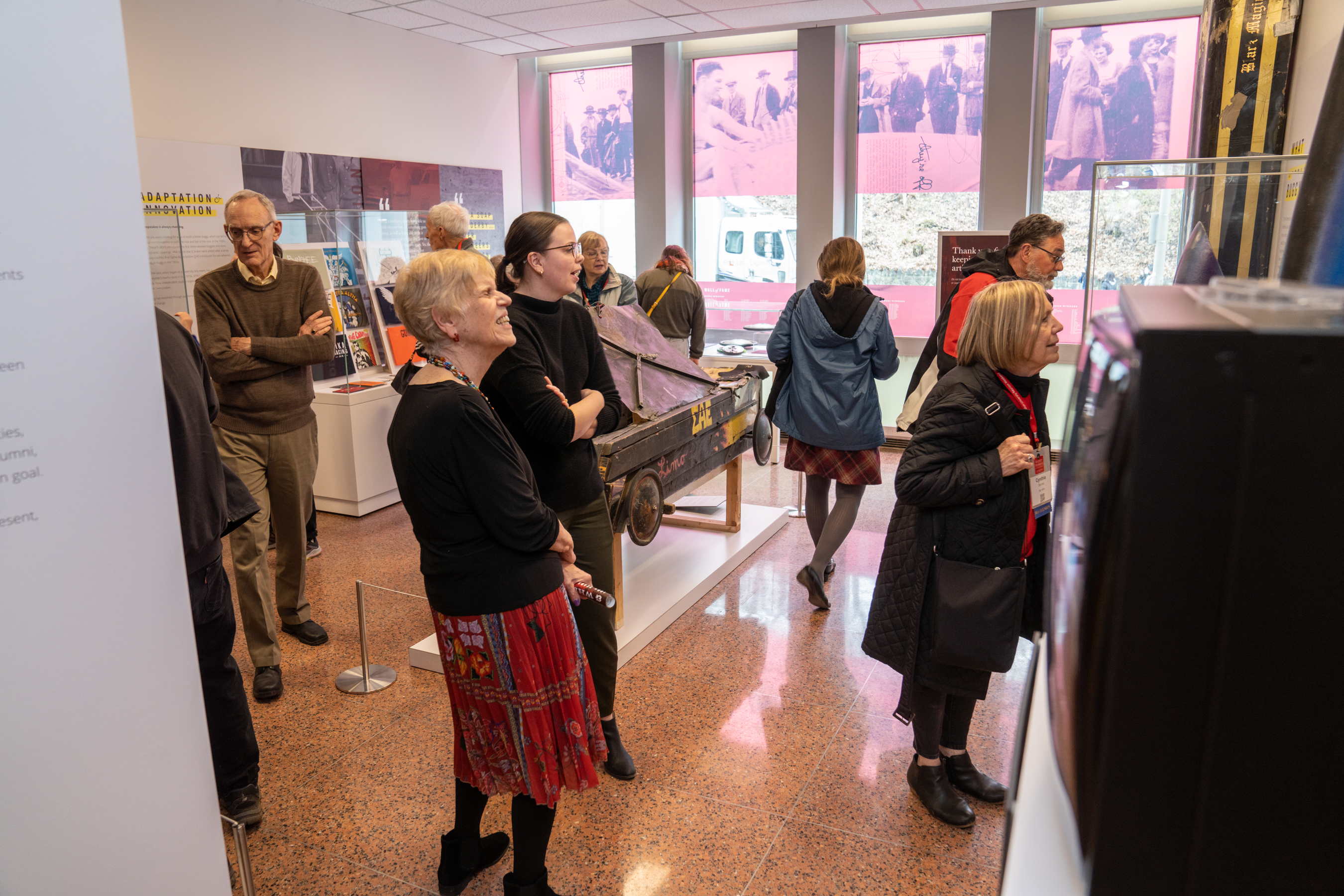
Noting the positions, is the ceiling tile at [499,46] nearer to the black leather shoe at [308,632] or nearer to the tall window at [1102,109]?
the tall window at [1102,109]

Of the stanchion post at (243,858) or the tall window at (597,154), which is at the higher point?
the tall window at (597,154)

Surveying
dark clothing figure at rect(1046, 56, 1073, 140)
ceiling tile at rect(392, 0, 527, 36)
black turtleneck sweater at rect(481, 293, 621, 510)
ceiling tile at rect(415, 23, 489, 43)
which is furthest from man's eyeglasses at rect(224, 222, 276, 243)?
dark clothing figure at rect(1046, 56, 1073, 140)

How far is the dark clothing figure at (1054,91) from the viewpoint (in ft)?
22.6

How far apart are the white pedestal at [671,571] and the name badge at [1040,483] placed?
1579 mm

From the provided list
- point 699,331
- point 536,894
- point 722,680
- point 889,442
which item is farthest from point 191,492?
point 889,442

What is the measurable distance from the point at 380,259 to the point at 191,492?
4.25 metres

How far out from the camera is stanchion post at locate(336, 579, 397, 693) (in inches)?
127

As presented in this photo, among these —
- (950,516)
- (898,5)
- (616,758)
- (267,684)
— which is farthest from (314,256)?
(950,516)

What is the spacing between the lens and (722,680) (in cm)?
338

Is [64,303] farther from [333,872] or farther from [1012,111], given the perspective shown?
[1012,111]

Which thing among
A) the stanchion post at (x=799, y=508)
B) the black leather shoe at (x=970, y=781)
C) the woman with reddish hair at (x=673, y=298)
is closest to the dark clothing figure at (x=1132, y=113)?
the woman with reddish hair at (x=673, y=298)

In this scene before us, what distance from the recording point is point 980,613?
7.28ft

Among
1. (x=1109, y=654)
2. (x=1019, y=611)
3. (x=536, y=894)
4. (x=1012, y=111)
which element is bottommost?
(x=536, y=894)

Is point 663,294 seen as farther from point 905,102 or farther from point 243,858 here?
point 243,858
